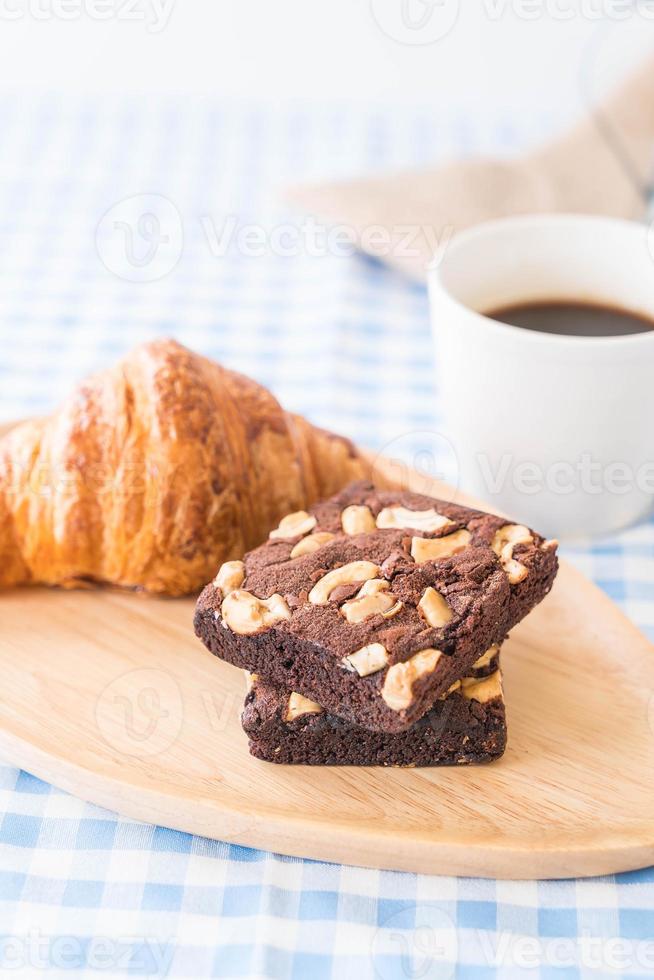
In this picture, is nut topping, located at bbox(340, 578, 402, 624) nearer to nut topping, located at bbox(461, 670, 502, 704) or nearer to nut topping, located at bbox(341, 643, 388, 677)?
nut topping, located at bbox(341, 643, 388, 677)

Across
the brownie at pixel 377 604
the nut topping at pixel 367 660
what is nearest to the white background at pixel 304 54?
the brownie at pixel 377 604

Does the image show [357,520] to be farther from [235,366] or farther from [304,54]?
[304,54]

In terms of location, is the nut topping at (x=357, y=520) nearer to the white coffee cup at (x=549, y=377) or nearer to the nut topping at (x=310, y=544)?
the nut topping at (x=310, y=544)

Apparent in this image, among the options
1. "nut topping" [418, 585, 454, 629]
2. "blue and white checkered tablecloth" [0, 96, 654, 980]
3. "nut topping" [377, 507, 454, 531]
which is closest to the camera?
"blue and white checkered tablecloth" [0, 96, 654, 980]

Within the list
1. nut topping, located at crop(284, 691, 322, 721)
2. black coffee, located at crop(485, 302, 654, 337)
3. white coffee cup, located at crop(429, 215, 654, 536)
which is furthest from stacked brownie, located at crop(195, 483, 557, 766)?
black coffee, located at crop(485, 302, 654, 337)

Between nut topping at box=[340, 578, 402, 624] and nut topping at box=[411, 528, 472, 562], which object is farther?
nut topping at box=[411, 528, 472, 562]

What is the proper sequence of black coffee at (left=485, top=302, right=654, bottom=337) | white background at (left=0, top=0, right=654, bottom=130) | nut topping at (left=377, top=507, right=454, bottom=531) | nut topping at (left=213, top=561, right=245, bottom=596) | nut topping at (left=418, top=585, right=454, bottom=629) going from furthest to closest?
1. white background at (left=0, top=0, right=654, bottom=130)
2. black coffee at (left=485, top=302, right=654, bottom=337)
3. nut topping at (left=377, top=507, right=454, bottom=531)
4. nut topping at (left=213, top=561, right=245, bottom=596)
5. nut topping at (left=418, top=585, right=454, bottom=629)

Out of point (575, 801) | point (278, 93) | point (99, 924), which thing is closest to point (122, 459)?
point (99, 924)
